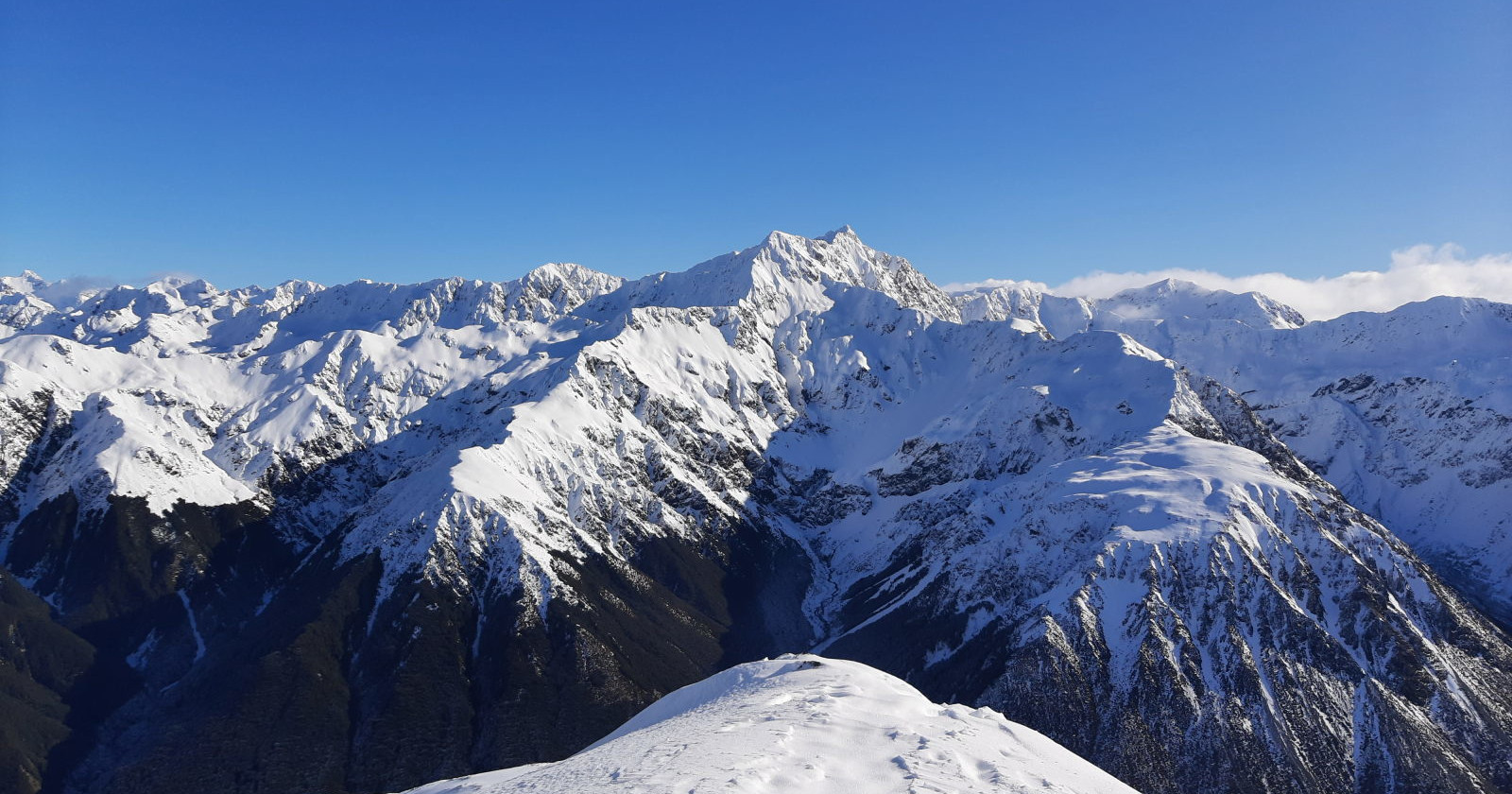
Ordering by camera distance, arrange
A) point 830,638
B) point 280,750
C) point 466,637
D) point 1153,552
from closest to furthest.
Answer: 1. point 280,750
2. point 1153,552
3. point 466,637
4. point 830,638

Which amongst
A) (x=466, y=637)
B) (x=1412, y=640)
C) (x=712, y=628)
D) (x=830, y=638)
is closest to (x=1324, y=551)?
(x=1412, y=640)

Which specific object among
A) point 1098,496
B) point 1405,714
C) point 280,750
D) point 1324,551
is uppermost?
point 1098,496

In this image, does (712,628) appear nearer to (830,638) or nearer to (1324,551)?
(830,638)

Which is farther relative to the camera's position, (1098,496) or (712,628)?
(712,628)

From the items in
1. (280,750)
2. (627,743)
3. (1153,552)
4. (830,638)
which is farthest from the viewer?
(830,638)

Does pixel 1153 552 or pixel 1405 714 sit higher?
pixel 1153 552

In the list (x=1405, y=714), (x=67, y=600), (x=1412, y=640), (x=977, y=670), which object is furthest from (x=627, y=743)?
(x=67, y=600)

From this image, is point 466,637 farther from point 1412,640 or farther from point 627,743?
point 1412,640
